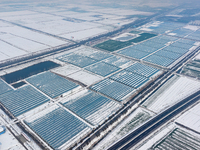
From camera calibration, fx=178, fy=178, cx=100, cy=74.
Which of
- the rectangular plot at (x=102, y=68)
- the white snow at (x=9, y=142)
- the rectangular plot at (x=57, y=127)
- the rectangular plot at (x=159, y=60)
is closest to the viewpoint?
the white snow at (x=9, y=142)

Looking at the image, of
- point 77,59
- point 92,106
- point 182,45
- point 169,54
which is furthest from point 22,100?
point 182,45

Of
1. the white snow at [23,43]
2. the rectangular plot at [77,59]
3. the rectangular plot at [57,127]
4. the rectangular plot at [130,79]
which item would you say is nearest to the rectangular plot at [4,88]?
the rectangular plot at [57,127]

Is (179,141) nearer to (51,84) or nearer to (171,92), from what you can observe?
(171,92)

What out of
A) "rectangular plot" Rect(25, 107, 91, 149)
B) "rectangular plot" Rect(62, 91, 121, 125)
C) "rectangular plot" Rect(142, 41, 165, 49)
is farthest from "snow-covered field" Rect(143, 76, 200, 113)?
"rectangular plot" Rect(142, 41, 165, 49)

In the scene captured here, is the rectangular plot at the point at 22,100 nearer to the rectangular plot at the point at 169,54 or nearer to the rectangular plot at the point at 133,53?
the rectangular plot at the point at 133,53

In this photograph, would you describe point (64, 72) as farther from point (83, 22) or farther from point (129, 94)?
point (83, 22)

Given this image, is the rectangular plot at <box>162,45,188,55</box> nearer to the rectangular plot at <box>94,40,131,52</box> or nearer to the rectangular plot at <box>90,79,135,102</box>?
the rectangular plot at <box>94,40,131,52</box>

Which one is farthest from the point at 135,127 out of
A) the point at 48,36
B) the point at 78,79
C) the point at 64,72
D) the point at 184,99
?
the point at 48,36
